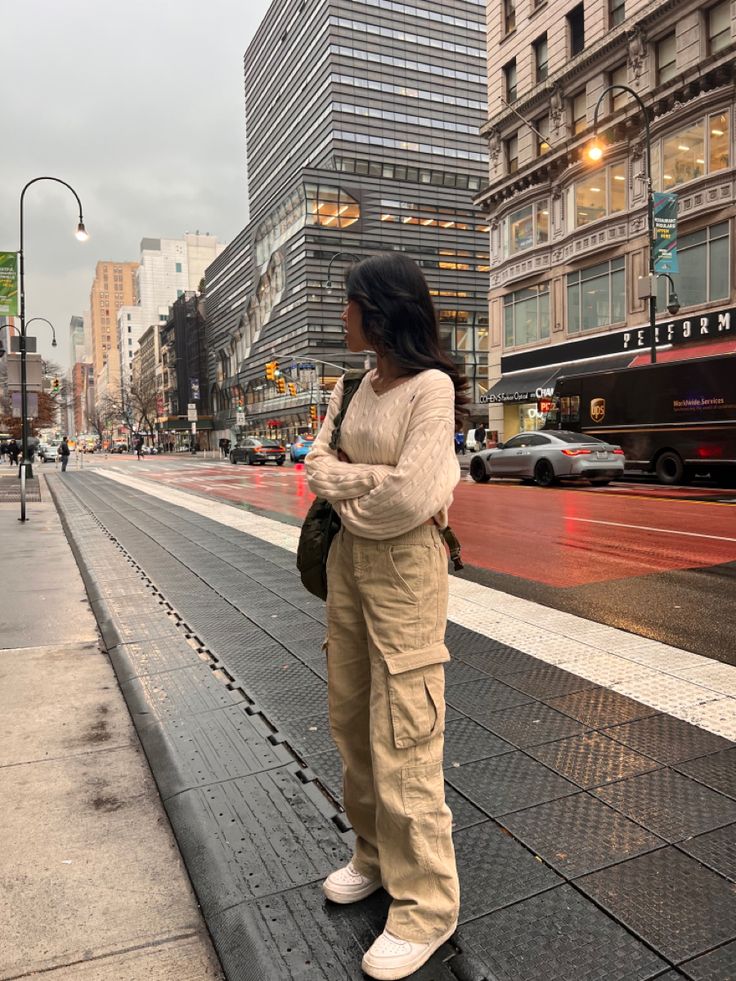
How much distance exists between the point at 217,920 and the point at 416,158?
87.0m

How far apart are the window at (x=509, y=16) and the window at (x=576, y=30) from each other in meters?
4.40

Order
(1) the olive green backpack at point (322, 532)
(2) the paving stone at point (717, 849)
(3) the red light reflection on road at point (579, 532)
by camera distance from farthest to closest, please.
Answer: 1. (3) the red light reflection on road at point (579, 532)
2. (2) the paving stone at point (717, 849)
3. (1) the olive green backpack at point (322, 532)

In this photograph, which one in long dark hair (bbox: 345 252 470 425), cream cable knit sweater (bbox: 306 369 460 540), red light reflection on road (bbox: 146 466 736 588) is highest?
long dark hair (bbox: 345 252 470 425)

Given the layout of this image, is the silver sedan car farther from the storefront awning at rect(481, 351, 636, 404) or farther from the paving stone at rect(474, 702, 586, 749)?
the paving stone at rect(474, 702, 586, 749)

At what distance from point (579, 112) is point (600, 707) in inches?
1374

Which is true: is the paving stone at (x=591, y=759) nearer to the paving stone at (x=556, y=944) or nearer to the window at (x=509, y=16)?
the paving stone at (x=556, y=944)

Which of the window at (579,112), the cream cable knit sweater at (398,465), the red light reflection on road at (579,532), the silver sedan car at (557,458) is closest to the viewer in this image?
the cream cable knit sweater at (398,465)

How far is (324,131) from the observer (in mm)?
76875

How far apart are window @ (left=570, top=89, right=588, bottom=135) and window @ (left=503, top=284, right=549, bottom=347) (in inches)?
275

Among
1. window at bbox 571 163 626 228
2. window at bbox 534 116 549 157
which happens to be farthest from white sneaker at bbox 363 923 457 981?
window at bbox 534 116 549 157

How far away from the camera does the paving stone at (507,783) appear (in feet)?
9.52

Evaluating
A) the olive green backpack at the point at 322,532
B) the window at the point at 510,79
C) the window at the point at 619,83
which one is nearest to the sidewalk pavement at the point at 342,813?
the olive green backpack at the point at 322,532

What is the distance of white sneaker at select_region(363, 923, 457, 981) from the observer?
77.1 inches

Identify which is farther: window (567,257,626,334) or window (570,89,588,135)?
window (570,89,588,135)
